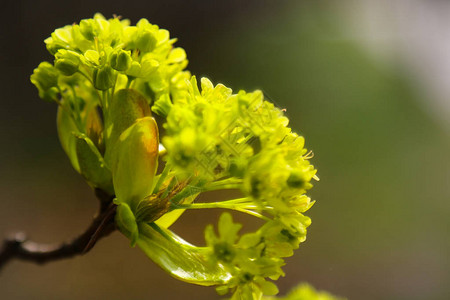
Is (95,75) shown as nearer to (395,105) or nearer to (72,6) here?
(72,6)

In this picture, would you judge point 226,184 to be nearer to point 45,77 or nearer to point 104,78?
point 104,78

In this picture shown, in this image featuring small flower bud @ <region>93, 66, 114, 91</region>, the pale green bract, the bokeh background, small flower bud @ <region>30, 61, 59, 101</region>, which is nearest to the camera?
the pale green bract

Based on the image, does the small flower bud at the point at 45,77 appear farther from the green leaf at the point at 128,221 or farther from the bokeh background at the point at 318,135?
the bokeh background at the point at 318,135

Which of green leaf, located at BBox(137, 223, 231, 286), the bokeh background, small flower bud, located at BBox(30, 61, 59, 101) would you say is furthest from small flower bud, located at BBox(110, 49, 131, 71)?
the bokeh background

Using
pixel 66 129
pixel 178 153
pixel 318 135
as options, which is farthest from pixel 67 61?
pixel 318 135

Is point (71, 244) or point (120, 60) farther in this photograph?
point (71, 244)

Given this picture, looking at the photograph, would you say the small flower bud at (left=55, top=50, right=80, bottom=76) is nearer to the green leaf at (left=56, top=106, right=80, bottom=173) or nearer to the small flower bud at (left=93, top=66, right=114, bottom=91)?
the small flower bud at (left=93, top=66, right=114, bottom=91)
